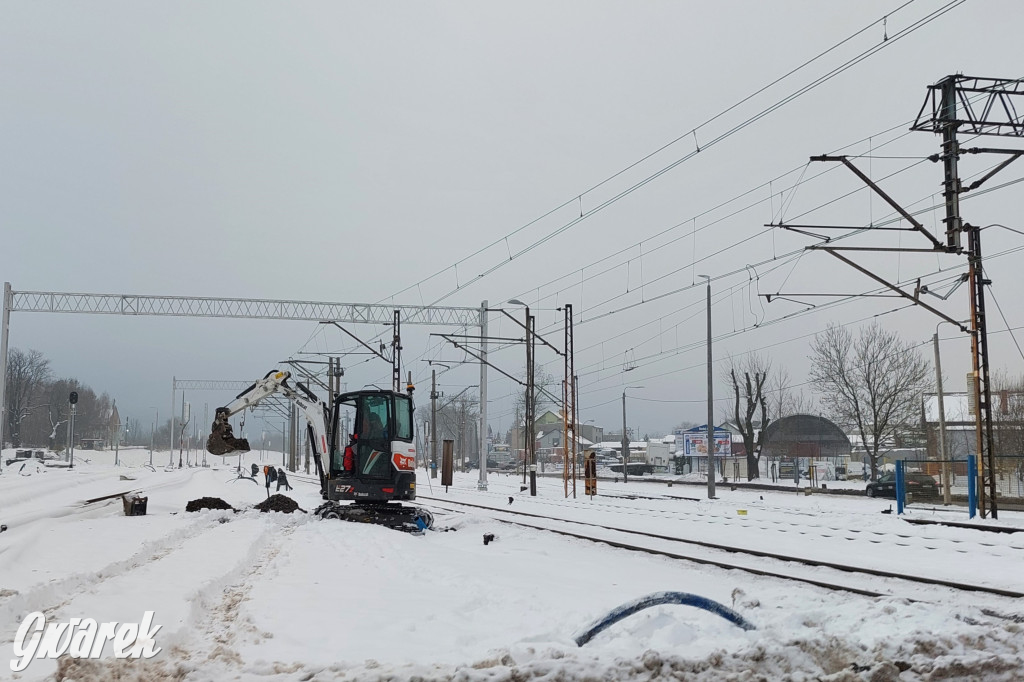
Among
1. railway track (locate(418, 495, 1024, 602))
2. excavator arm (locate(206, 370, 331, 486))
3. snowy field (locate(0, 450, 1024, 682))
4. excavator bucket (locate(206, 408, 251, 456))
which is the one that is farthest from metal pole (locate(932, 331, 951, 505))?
excavator bucket (locate(206, 408, 251, 456))

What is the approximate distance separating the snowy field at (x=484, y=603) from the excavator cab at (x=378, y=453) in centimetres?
135

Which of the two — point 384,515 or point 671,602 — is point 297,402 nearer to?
point 384,515

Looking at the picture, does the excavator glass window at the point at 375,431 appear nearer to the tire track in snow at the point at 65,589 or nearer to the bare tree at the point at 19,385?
the tire track in snow at the point at 65,589

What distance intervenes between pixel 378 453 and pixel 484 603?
11.1 meters

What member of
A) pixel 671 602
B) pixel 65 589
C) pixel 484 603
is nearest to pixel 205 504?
pixel 65 589

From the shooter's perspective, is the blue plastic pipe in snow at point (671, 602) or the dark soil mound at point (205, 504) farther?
the dark soil mound at point (205, 504)

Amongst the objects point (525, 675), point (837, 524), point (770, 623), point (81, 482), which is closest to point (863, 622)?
point (770, 623)

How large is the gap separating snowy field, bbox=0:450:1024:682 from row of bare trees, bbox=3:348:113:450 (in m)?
84.3

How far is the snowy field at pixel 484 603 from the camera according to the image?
5363 mm

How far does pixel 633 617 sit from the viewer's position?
6.84 metres

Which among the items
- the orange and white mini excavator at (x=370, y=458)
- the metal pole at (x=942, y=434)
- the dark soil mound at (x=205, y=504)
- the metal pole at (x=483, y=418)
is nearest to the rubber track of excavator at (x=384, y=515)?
the orange and white mini excavator at (x=370, y=458)

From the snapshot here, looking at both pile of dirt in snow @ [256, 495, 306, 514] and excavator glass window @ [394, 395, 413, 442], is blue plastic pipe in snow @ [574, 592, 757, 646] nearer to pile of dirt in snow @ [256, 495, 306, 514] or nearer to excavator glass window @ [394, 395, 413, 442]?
excavator glass window @ [394, 395, 413, 442]

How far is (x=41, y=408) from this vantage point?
122 metres

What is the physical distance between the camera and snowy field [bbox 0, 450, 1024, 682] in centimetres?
536
